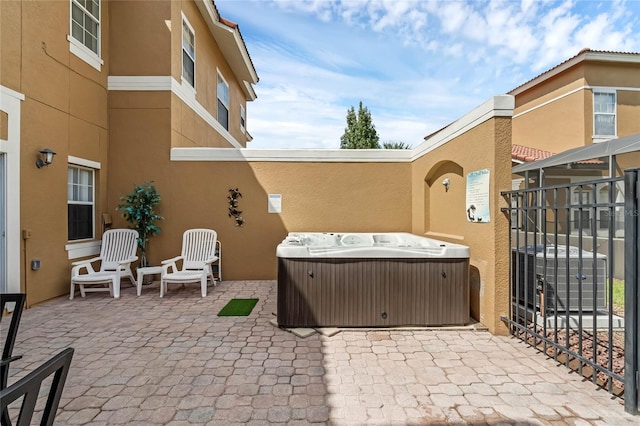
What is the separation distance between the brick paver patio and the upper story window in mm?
4759

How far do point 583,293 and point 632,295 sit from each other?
159 centimetres

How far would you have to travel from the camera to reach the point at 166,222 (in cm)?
622

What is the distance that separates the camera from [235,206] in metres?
6.31

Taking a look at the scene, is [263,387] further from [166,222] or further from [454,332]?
[166,222]

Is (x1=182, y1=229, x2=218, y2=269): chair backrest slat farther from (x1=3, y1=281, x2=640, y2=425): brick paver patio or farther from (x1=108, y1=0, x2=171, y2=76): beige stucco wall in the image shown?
(x1=108, y1=0, x2=171, y2=76): beige stucco wall

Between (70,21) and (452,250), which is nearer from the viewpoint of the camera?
(452,250)

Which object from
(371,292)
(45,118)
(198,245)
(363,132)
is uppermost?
(363,132)

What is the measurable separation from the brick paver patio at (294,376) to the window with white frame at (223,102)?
7481 mm

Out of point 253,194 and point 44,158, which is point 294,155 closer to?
point 253,194

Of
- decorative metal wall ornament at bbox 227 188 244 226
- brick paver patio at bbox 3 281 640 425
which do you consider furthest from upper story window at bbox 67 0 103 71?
brick paver patio at bbox 3 281 640 425

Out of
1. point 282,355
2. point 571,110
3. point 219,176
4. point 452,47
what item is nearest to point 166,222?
point 219,176

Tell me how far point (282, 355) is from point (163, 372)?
1.11m

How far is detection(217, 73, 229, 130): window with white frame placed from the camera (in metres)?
9.67

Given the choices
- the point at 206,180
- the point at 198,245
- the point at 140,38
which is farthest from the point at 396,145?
the point at 198,245
